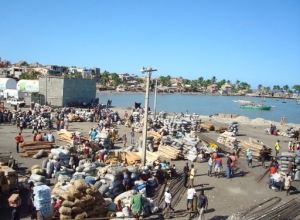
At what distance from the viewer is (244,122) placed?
152 ft

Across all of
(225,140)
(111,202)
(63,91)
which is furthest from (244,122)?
(111,202)

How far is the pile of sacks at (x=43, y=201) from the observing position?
32.3 feet

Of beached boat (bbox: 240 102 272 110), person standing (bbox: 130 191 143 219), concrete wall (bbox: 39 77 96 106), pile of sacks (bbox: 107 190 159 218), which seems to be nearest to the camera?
person standing (bbox: 130 191 143 219)

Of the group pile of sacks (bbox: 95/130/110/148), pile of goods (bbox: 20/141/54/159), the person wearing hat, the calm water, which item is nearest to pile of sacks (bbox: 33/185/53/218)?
the person wearing hat

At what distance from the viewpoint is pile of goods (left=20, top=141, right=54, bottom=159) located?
18.4 metres

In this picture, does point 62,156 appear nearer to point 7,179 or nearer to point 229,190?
point 7,179

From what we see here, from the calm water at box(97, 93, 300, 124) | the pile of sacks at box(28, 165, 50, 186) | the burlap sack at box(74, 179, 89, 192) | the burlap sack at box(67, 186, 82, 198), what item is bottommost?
the calm water at box(97, 93, 300, 124)

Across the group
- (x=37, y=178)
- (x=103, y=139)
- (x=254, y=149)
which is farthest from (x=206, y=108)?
Result: (x=37, y=178)

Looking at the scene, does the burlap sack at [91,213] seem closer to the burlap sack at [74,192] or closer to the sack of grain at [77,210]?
the sack of grain at [77,210]

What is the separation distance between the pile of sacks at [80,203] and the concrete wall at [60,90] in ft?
114

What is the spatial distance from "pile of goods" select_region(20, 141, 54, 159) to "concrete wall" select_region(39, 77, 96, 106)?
2501 cm

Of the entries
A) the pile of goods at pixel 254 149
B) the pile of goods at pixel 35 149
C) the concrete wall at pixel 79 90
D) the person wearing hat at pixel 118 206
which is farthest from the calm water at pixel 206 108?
the person wearing hat at pixel 118 206

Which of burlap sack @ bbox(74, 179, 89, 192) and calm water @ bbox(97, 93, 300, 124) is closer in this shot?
burlap sack @ bbox(74, 179, 89, 192)

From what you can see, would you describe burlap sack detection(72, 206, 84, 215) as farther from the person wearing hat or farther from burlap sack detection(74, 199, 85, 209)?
the person wearing hat
